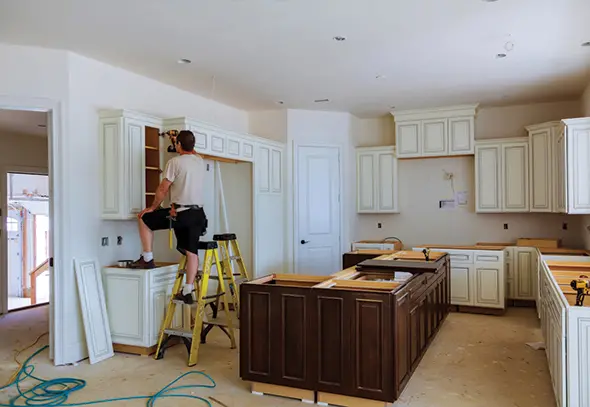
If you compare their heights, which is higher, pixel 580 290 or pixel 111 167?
pixel 111 167

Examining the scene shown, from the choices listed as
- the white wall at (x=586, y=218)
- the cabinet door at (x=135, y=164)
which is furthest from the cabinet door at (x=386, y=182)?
the cabinet door at (x=135, y=164)

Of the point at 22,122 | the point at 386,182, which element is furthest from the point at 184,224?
the point at 386,182

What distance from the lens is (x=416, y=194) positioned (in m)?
7.32

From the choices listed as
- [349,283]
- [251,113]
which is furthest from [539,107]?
[349,283]

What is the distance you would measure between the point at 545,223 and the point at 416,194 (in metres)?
1.85

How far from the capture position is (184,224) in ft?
14.2

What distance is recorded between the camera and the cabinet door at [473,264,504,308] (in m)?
5.97

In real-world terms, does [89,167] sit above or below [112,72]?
below

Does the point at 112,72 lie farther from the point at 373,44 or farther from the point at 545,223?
the point at 545,223

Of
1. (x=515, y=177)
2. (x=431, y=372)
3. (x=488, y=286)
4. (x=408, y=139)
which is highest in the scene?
(x=408, y=139)

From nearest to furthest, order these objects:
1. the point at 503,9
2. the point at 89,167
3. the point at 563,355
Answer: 1. the point at 563,355
2. the point at 503,9
3. the point at 89,167

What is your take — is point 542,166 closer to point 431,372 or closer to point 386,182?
point 386,182

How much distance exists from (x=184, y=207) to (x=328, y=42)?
79.0 inches

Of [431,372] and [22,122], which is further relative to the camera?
[22,122]
